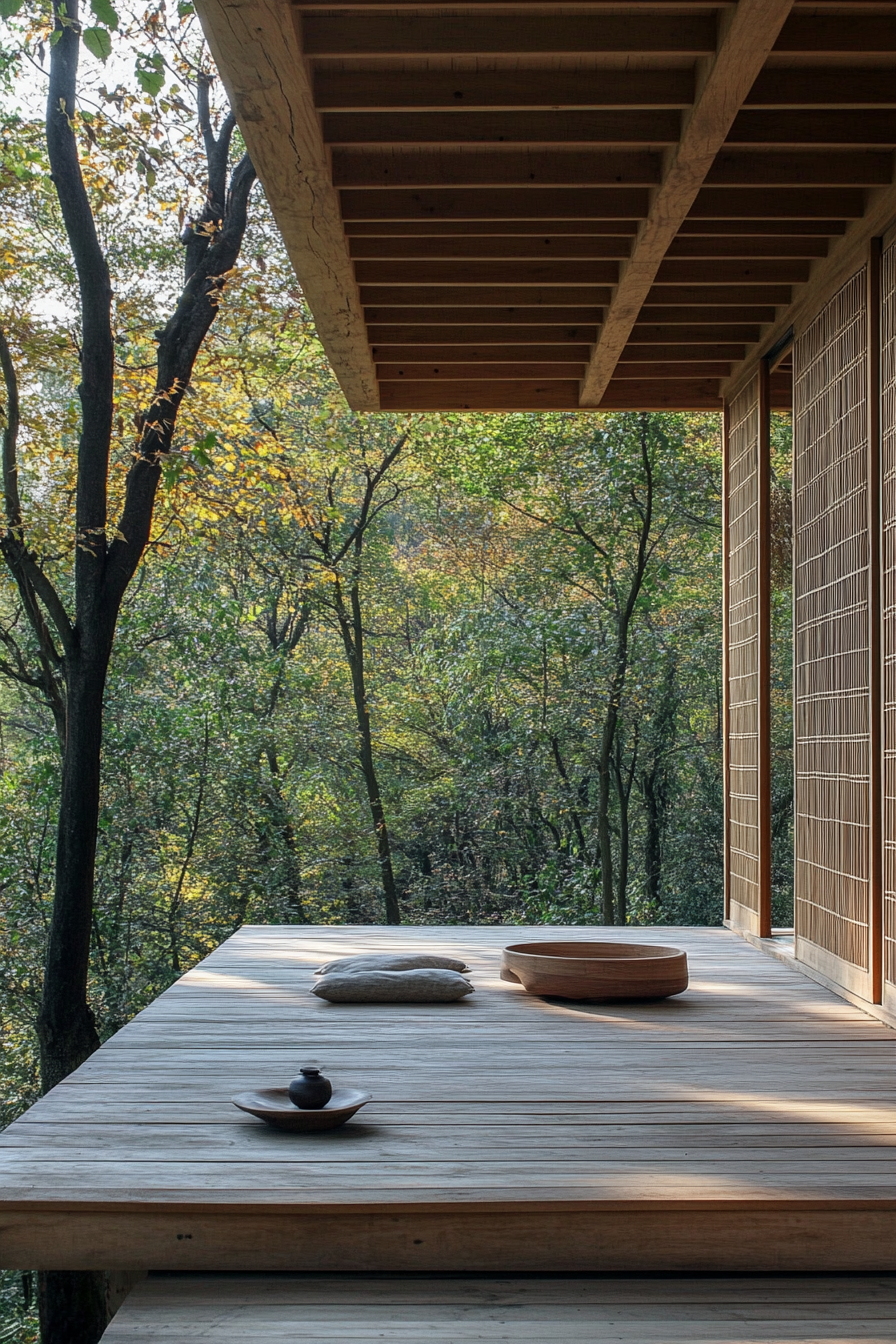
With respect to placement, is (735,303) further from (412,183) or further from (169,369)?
(169,369)

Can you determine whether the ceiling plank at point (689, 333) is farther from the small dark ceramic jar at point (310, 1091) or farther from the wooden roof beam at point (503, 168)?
the small dark ceramic jar at point (310, 1091)

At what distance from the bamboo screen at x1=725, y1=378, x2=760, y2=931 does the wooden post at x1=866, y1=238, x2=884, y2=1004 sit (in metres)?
1.42

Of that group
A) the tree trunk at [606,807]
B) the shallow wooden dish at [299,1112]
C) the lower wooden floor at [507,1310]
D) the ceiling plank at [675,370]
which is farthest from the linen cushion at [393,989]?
the tree trunk at [606,807]

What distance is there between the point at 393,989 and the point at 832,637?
197 centimetres

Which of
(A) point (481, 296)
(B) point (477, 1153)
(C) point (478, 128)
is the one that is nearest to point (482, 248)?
(A) point (481, 296)

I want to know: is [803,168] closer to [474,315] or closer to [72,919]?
[474,315]

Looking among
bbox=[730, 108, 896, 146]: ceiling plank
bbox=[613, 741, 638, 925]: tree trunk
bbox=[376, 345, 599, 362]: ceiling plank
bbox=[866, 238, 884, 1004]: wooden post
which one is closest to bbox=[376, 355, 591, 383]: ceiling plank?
bbox=[376, 345, 599, 362]: ceiling plank

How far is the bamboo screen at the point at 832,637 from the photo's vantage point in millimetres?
3705

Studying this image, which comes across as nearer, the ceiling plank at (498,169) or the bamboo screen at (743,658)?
the ceiling plank at (498,169)

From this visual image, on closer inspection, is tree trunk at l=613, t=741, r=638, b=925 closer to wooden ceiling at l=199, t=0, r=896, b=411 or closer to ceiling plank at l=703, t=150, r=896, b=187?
wooden ceiling at l=199, t=0, r=896, b=411

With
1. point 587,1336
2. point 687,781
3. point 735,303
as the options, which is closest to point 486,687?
point 687,781

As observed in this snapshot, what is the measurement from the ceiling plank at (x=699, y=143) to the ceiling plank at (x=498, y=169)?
5.3 inches

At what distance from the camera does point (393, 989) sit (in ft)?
12.6

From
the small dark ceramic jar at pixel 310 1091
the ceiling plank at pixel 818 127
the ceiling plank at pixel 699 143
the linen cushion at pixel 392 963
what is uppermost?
the ceiling plank at pixel 818 127
